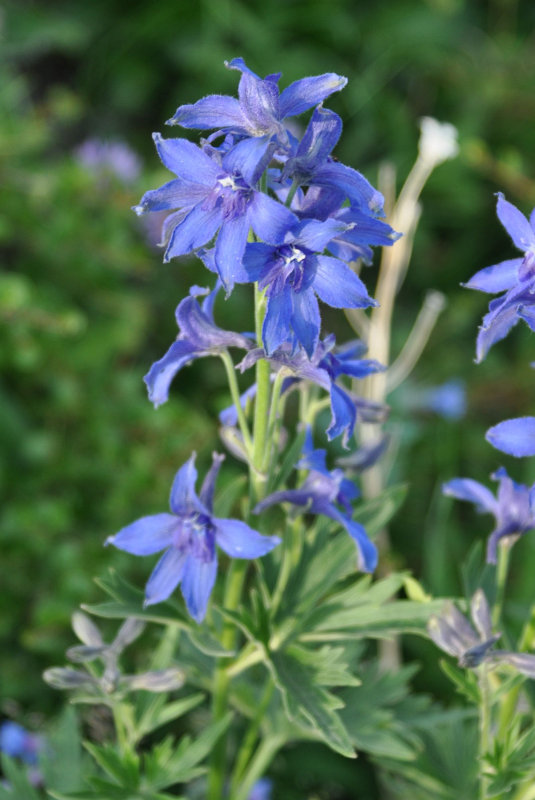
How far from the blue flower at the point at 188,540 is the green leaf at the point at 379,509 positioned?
28 centimetres

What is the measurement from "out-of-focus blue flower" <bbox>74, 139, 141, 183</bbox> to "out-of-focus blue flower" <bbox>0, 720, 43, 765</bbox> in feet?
5.67

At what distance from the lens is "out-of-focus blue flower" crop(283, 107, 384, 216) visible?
0.93 metres

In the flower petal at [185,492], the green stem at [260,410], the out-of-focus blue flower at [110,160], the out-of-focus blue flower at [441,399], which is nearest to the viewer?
the green stem at [260,410]

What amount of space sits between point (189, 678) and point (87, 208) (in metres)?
1.81

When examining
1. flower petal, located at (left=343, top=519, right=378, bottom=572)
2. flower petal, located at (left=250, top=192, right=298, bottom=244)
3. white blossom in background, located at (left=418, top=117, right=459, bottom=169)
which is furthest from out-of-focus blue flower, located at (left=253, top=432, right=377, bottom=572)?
white blossom in background, located at (left=418, top=117, right=459, bottom=169)

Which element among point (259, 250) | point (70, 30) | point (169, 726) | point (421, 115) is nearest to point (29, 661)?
point (169, 726)

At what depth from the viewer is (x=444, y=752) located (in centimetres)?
149

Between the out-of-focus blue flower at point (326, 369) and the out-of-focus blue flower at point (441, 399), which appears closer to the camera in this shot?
the out-of-focus blue flower at point (326, 369)

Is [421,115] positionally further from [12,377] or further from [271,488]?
[271,488]

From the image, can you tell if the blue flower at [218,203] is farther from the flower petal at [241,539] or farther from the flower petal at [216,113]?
the flower petal at [241,539]

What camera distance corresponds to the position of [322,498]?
114cm

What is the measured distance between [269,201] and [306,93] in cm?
12

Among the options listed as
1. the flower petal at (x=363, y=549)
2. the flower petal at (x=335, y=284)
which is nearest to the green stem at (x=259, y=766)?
the flower petal at (x=363, y=549)

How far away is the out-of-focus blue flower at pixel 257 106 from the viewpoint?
0.90 metres
